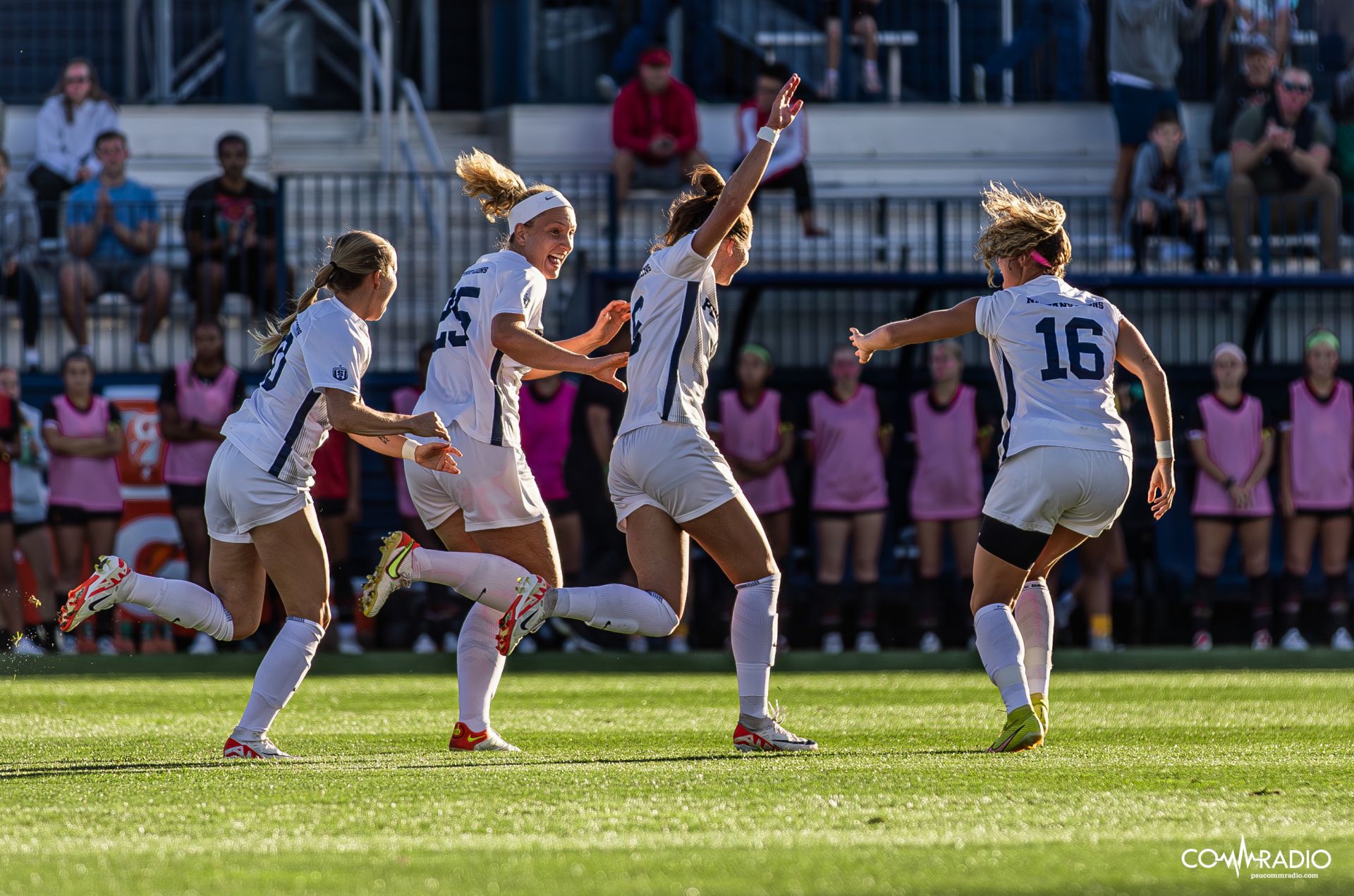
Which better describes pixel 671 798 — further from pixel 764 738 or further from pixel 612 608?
pixel 764 738

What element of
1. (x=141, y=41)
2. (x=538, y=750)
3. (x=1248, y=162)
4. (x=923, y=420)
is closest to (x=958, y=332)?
(x=538, y=750)

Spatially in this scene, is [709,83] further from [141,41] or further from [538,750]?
[538,750]

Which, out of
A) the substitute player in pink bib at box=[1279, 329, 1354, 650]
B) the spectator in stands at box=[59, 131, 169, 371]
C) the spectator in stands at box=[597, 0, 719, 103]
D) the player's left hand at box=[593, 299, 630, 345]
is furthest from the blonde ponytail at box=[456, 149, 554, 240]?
the spectator in stands at box=[597, 0, 719, 103]

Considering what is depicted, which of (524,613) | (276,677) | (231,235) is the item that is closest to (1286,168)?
(231,235)

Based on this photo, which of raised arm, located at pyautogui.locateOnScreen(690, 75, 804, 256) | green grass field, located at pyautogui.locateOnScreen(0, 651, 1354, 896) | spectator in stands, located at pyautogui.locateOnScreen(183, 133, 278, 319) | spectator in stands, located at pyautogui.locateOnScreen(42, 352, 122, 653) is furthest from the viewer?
spectator in stands, located at pyautogui.locateOnScreen(183, 133, 278, 319)

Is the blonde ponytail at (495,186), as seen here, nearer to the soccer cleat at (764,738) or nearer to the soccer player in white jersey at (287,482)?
the soccer player in white jersey at (287,482)

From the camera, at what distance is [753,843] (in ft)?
15.1

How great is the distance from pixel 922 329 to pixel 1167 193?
10440 mm

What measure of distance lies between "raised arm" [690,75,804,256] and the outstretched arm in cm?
61

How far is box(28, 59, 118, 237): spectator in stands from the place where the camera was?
1620 centimetres

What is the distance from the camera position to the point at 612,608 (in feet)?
21.2

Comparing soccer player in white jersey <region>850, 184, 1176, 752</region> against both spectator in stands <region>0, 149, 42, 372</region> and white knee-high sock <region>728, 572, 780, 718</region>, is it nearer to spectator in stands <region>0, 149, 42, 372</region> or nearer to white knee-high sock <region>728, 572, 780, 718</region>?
white knee-high sock <region>728, 572, 780, 718</region>

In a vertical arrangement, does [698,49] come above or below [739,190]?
above

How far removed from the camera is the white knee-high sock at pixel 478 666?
22.4 feet
